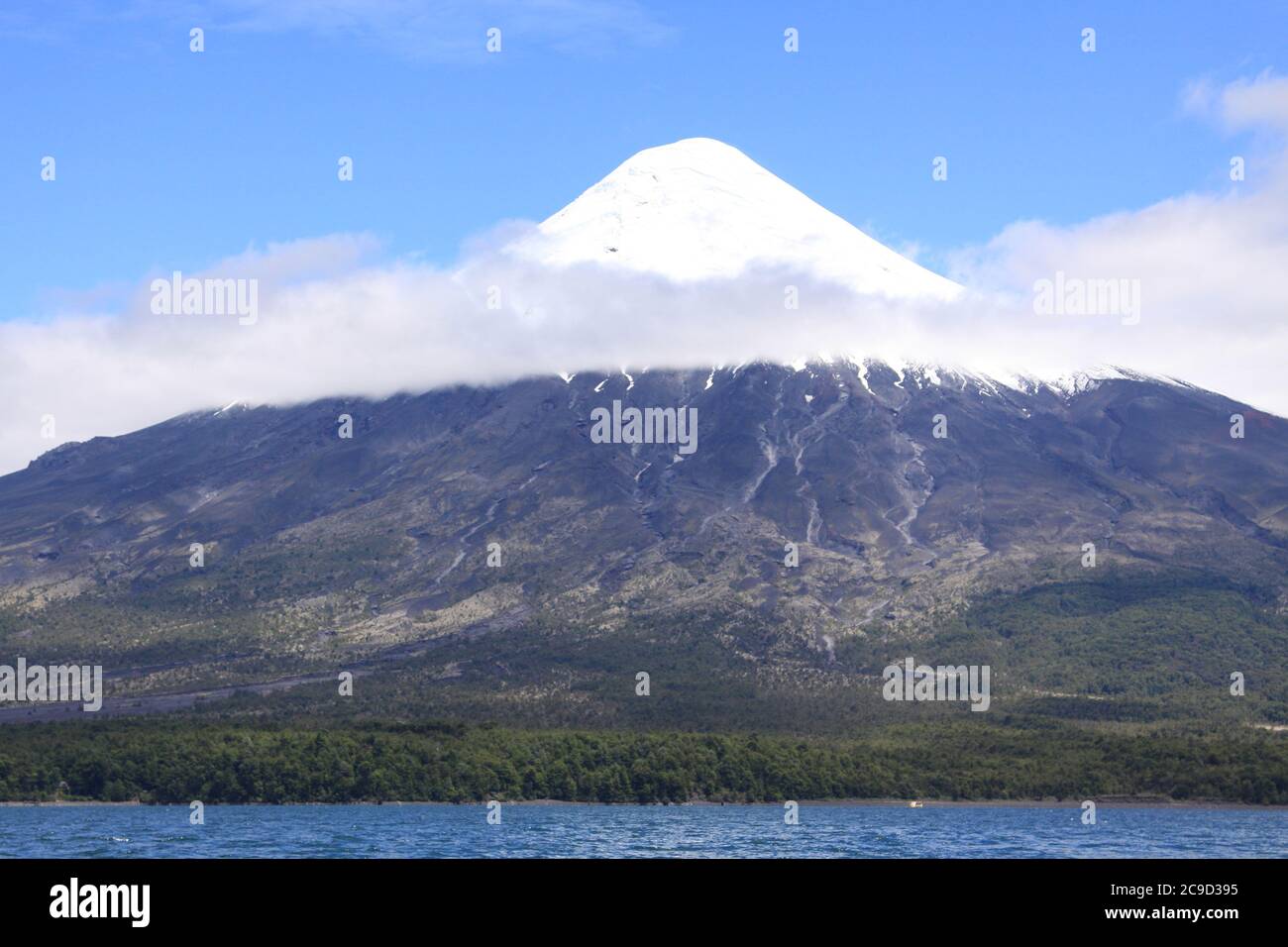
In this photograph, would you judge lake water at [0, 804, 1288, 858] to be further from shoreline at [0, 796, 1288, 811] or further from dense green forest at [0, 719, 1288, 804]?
dense green forest at [0, 719, 1288, 804]

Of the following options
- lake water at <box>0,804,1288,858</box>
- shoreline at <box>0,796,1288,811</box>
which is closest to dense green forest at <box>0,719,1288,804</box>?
shoreline at <box>0,796,1288,811</box>

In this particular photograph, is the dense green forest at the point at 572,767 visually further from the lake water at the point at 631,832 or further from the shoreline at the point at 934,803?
the lake water at the point at 631,832

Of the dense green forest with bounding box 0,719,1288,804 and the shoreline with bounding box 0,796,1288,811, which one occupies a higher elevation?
the dense green forest with bounding box 0,719,1288,804

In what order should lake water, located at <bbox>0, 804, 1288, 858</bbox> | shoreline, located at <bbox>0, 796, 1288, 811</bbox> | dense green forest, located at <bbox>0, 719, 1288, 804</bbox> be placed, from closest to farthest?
lake water, located at <bbox>0, 804, 1288, 858</bbox>
shoreline, located at <bbox>0, 796, 1288, 811</bbox>
dense green forest, located at <bbox>0, 719, 1288, 804</bbox>

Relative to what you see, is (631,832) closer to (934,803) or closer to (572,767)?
(572,767)

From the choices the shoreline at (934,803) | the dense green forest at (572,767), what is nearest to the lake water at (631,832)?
the shoreline at (934,803)
